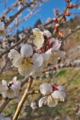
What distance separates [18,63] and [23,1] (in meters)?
1.42

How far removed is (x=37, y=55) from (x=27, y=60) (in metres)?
0.07

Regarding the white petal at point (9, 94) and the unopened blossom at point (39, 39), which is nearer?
the unopened blossom at point (39, 39)

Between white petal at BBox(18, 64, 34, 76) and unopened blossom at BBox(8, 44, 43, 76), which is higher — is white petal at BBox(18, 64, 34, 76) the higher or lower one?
the lower one

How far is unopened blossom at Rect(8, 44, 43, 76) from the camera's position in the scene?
0.47 m

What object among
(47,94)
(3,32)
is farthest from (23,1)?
(47,94)

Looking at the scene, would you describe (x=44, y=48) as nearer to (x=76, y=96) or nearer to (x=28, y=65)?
(x=28, y=65)

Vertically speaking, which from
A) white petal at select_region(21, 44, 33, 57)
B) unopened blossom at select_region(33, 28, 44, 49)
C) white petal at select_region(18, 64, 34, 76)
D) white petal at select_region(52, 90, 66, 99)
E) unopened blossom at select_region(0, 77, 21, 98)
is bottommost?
white petal at select_region(52, 90, 66, 99)

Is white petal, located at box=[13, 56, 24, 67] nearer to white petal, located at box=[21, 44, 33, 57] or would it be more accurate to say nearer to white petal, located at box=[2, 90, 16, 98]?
white petal, located at box=[21, 44, 33, 57]

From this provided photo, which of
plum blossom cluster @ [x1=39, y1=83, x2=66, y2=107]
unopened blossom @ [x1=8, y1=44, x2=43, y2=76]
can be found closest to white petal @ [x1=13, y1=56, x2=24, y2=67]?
unopened blossom @ [x1=8, y1=44, x2=43, y2=76]

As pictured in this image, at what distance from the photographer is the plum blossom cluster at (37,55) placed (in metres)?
0.48

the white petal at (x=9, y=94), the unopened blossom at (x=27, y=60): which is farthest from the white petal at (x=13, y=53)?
the white petal at (x=9, y=94)

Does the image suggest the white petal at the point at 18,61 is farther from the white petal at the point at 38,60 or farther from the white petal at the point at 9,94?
the white petal at the point at 9,94

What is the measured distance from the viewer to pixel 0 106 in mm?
669

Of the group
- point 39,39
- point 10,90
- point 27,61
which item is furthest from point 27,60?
point 10,90
